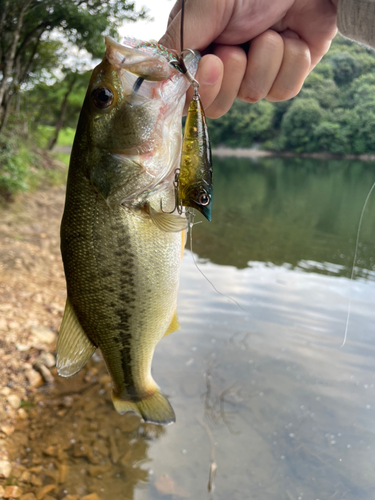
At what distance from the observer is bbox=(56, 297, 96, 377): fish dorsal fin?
4.73 ft

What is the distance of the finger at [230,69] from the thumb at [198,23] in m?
0.09

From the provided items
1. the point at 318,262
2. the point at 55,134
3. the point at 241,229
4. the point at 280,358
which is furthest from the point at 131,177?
the point at 55,134

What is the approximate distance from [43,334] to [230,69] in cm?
407

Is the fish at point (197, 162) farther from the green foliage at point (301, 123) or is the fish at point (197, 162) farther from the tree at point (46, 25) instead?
the green foliage at point (301, 123)

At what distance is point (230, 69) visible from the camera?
1631 mm

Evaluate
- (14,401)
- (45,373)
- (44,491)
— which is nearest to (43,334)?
(45,373)

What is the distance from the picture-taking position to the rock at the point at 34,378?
399 cm

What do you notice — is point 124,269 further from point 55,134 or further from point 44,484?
point 55,134

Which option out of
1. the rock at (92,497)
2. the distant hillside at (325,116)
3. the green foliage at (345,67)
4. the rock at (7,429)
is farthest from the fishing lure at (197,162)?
the green foliage at (345,67)

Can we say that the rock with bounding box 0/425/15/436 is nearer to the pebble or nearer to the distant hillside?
the pebble

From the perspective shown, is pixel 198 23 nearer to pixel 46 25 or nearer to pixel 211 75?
pixel 211 75

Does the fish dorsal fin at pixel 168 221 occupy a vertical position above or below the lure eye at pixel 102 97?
below

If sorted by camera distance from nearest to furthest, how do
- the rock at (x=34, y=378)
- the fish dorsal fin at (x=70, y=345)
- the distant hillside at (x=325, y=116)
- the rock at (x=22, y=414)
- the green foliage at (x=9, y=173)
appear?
the fish dorsal fin at (x=70, y=345), the rock at (x=22, y=414), the rock at (x=34, y=378), the green foliage at (x=9, y=173), the distant hillside at (x=325, y=116)

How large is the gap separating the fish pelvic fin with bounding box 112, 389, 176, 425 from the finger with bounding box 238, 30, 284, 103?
4.99ft
